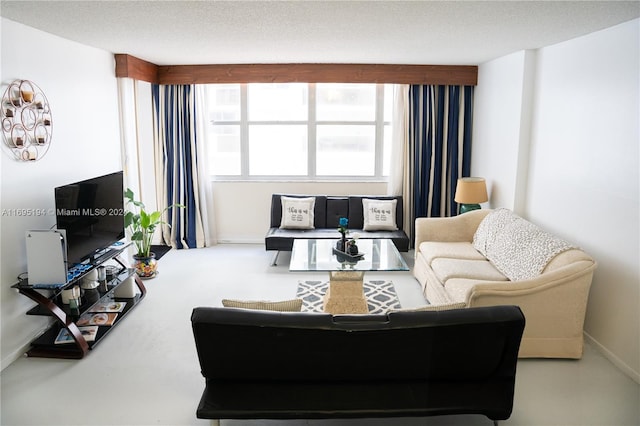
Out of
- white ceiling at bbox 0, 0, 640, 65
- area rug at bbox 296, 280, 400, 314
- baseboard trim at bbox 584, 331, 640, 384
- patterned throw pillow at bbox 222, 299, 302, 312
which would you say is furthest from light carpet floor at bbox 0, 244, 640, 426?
white ceiling at bbox 0, 0, 640, 65

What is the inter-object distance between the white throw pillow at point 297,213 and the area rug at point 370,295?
1.08 metres

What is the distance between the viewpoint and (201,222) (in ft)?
22.3

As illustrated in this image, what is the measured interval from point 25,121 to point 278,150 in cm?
358

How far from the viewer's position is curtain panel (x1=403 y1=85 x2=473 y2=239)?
21.4ft

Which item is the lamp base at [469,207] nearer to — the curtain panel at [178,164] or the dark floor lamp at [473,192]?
the dark floor lamp at [473,192]

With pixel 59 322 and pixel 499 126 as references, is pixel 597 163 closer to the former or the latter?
pixel 499 126

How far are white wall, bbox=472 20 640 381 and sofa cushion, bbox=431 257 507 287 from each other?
0.67 m

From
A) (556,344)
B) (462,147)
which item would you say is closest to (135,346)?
(556,344)

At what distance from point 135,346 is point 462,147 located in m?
4.54

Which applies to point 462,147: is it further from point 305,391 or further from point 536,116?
point 305,391

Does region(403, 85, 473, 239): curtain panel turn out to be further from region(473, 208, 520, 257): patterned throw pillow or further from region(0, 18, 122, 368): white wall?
region(0, 18, 122, 368): white wall

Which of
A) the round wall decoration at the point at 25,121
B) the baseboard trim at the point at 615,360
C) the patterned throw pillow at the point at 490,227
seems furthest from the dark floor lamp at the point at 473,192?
the round wall decoration at the point at 25,121

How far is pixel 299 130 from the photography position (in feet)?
22.8

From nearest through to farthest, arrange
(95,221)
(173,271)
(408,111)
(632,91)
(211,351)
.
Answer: (211,351), (632,91), (95,221), (173,271), (408,111)
